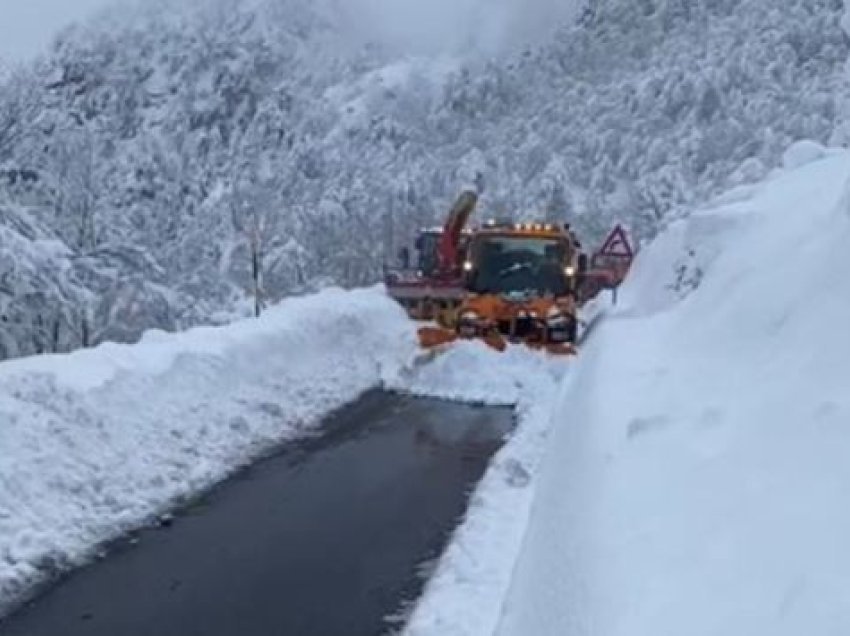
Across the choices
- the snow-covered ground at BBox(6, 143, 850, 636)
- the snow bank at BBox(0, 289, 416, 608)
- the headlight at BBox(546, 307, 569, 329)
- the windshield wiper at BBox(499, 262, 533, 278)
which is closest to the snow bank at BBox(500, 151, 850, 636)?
the snow-covered ground at BBox(6, 143, 850, 636)

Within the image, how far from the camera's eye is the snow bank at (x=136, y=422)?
29.2 ft

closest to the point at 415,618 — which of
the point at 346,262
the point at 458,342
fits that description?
the point at 458,342

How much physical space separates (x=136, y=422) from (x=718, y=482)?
6998mm

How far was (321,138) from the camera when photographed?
135375mm

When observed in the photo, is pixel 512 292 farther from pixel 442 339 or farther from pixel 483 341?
pixel 442 339

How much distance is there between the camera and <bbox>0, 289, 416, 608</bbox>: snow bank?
8.91 metres

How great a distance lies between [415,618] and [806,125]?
75387 mm

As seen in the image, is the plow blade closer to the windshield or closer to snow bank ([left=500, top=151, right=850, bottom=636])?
the windshield

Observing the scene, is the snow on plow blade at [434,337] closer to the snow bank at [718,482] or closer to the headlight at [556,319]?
the headlight at [556,319]

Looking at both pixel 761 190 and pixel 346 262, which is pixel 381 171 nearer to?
pixel 346 262

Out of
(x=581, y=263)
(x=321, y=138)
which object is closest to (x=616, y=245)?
(x=581, y=263)

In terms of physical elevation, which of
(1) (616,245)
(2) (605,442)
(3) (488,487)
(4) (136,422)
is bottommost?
(1) (616,245)

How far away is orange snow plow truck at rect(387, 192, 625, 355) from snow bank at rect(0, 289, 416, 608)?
251 cm

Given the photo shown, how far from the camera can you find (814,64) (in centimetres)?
9681
